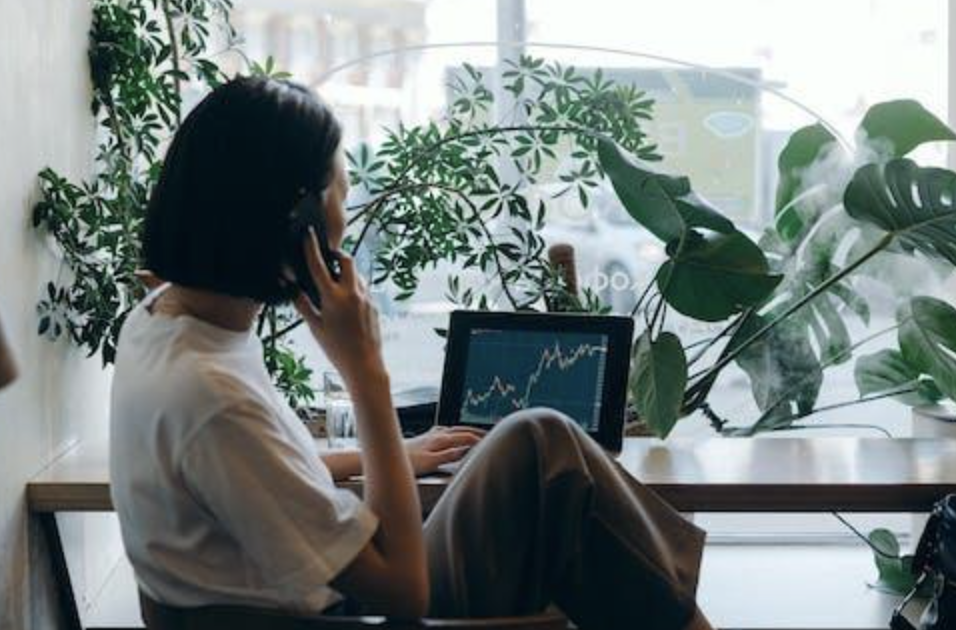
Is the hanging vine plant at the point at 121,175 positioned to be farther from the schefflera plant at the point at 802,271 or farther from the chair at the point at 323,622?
the chair at the point at 323,622

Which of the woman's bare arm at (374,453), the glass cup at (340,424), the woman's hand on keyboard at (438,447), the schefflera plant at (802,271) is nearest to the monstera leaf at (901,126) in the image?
the schefflera plant at (802,271)

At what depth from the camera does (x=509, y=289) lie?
2666 millimetres

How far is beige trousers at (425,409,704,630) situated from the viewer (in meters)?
1.73

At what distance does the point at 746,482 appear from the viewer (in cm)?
219

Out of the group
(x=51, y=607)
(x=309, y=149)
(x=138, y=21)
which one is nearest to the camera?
(x=309, y=149)

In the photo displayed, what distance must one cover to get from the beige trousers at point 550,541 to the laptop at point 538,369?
1.58 feet

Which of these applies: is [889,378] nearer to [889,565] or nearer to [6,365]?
[889,565]

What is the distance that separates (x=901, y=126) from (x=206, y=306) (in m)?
1.56

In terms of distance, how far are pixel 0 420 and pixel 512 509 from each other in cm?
79

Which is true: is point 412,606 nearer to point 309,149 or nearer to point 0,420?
point 309,149

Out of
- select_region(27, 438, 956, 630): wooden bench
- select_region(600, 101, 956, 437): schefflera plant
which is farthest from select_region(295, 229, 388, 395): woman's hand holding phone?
select_region(600, 101, 956, 437): schefflera plant

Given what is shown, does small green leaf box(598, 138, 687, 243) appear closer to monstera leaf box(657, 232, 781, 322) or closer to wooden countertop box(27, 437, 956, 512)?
monstera leaf box(657, 232, 781, 322)

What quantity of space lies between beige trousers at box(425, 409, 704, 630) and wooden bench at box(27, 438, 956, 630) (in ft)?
1.13

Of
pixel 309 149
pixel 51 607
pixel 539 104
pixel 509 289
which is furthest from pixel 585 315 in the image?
pixel 51 607
